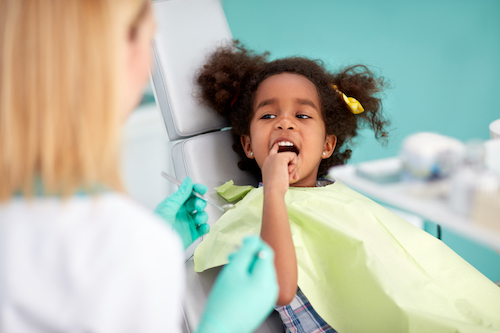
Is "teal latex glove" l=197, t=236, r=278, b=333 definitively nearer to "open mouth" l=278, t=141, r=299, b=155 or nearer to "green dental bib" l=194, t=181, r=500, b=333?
"green dental bib" l=194, t=181, r=500, b=333

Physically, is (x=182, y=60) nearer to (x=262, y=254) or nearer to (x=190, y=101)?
(x=190, y=101)

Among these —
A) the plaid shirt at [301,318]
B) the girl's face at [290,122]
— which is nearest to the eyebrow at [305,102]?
the girl's face at [290,122]

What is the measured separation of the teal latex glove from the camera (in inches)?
27.4

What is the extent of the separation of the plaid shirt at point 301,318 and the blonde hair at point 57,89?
0.67 meters

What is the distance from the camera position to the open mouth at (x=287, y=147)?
1.28m

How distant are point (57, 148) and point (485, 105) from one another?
2.28 meters

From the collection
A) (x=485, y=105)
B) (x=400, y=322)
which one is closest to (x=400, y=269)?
(x=400, y=322)

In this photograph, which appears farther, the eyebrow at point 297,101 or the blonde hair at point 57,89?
the eyebrow at point 297,101

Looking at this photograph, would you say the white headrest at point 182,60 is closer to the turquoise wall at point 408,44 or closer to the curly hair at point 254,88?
the curly hair at point 254,88

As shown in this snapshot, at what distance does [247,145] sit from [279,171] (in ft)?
1.33

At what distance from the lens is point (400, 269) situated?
102 cm

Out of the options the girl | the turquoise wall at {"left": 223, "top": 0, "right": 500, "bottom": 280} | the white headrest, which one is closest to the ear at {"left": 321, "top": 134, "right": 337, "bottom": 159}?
the girl

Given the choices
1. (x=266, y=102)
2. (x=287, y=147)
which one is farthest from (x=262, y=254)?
(x=266, y=102)

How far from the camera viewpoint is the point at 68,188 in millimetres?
540
